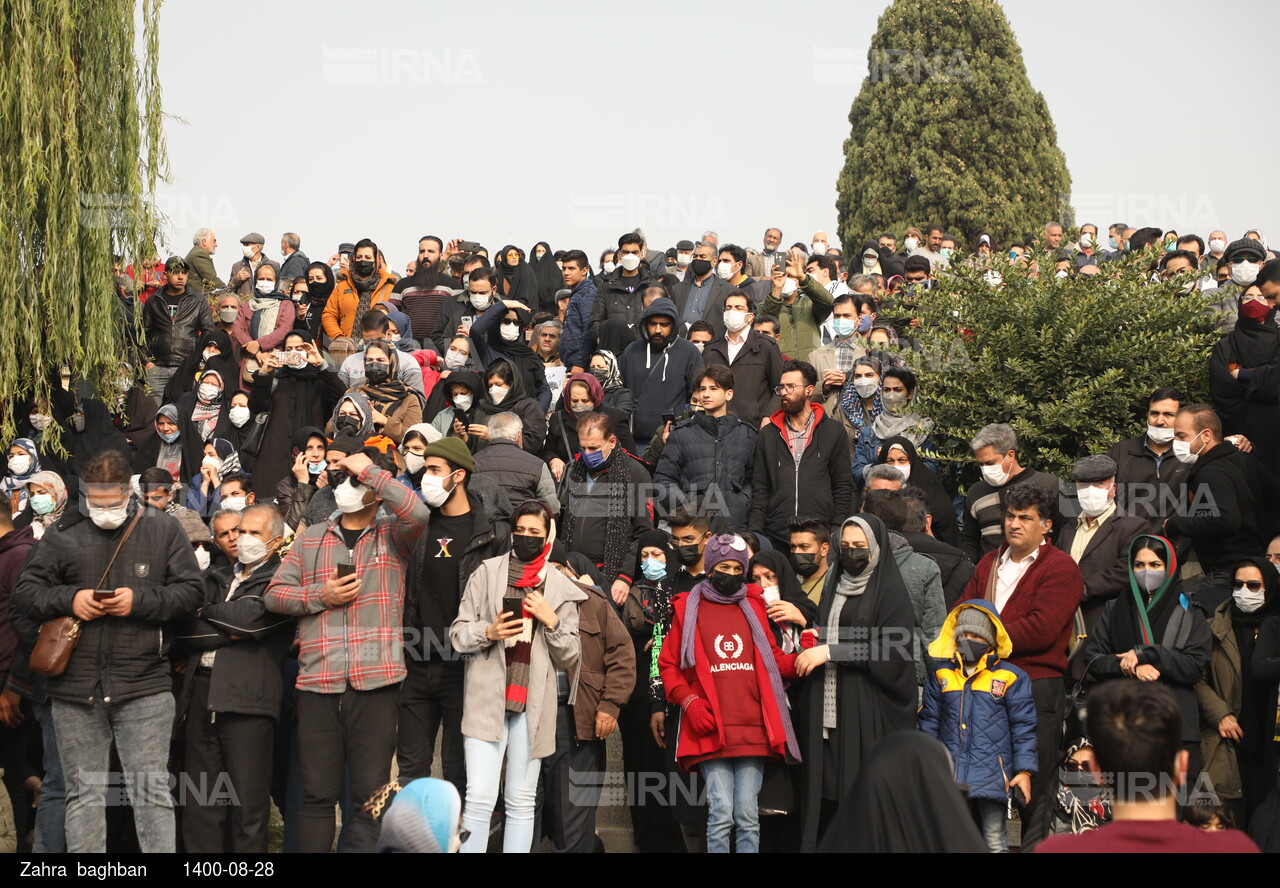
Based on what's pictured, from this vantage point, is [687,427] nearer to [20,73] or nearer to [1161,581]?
[1161,581]

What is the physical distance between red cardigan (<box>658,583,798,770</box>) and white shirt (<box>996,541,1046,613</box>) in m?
1.37

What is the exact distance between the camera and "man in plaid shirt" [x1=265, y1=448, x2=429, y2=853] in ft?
24.3

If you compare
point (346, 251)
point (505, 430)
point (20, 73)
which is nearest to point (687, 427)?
point (505, 430)

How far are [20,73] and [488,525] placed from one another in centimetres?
569

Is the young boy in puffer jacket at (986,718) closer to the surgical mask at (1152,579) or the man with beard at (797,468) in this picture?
the surgical mask at (1152,579)

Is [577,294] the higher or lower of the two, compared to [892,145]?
lower

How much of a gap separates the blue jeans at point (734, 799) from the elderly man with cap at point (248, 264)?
1178 centimetres

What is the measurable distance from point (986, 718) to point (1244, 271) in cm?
659

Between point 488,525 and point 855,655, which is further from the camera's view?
point 488,525

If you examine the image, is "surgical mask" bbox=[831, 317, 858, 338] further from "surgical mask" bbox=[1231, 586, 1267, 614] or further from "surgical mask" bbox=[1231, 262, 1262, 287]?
"surgical mask" bbox=[1231, 586, 1267, 614]

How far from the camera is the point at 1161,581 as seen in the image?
25.2ft

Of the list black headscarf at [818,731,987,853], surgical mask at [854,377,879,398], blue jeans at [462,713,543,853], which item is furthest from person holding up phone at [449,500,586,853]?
surgical mask at [854,377,879,398]

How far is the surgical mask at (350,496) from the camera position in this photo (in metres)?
7.74

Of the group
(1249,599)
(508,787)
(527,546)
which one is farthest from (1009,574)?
(508,787)
